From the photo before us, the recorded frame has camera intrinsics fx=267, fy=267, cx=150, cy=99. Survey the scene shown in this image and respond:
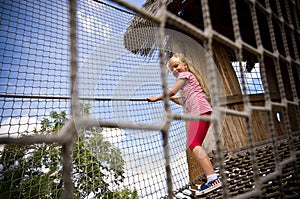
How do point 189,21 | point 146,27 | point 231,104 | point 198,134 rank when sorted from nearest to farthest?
1. point 198,134
2. point 231,104
3. point 189,21
4. point 146,27

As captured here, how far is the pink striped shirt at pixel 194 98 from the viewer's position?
1.55m

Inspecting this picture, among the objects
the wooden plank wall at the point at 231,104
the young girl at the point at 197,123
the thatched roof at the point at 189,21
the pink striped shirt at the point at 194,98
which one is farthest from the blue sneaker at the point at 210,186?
the thatched roof at the point at 189,21

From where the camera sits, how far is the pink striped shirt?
155cm

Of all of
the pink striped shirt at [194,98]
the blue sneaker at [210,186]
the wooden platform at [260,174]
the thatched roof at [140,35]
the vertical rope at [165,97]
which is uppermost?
the thatched roof at [140,35]

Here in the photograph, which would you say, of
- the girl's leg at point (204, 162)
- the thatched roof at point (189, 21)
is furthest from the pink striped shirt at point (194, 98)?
the thatched roof at point (189, 21)

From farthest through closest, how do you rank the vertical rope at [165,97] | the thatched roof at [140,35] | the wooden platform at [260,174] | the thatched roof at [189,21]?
the thatched roof at [140,35] < the thatched roof at [189,21] < the wooden platform at [260,174] < the vertical rope at [165,97]

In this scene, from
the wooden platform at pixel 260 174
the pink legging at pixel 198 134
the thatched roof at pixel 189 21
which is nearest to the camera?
the wooden platform at pixel 260 174

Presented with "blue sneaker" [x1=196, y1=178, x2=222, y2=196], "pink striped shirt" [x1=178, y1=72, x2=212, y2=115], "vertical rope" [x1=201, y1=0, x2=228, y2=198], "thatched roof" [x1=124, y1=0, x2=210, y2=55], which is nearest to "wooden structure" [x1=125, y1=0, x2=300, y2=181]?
"thatched roof" [x1=124, y1=0, x2=210, y2=55]

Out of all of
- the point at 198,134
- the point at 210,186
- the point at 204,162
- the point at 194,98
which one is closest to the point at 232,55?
the point at 194,98

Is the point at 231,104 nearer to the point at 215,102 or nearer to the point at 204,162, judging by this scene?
the point at 204,162

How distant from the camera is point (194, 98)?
1576 mm

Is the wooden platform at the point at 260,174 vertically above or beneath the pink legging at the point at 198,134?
beneath

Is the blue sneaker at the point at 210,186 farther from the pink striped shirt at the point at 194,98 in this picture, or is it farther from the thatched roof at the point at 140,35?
the thatched roof at the point at 140,35

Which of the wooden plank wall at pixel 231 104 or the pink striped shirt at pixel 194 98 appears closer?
the pink striped shirt at pixel 194 98
